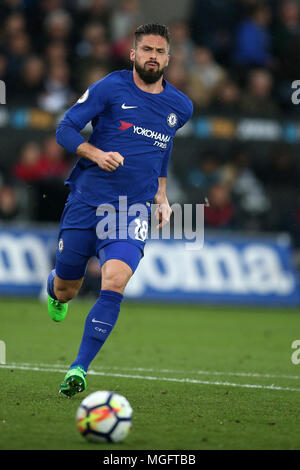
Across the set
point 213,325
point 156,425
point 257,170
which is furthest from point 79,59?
point 156,425

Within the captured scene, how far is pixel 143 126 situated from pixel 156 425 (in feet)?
7.84

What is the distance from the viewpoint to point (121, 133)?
670 centimetres

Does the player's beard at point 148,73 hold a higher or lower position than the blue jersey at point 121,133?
higher

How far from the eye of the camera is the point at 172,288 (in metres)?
14.5

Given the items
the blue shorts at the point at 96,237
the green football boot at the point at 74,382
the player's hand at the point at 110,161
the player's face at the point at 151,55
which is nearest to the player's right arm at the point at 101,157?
the player's hand at the point at 110,161

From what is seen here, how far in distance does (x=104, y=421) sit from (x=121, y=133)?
2.55 m

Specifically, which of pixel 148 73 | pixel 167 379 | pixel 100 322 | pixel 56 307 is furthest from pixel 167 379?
pixel 148 73

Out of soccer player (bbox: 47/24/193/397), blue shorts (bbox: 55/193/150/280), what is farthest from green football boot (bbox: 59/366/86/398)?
blue shorts (bbox: 55/193/150/280)

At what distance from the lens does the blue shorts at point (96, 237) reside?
6451mm

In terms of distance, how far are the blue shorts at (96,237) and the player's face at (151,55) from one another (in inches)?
40.5

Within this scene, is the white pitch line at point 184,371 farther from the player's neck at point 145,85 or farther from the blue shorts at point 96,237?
the player's neck at point 145,85

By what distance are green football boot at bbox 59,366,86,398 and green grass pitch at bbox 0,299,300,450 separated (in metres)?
0.10

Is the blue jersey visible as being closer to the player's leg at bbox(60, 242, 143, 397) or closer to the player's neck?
the player's neck
